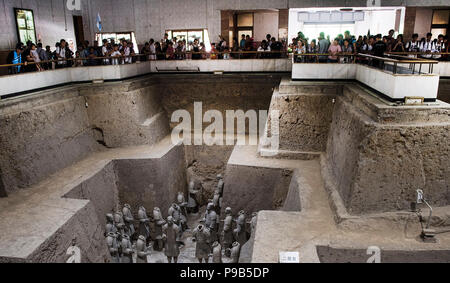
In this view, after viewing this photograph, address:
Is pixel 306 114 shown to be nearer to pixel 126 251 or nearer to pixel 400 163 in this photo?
pixel 400 163

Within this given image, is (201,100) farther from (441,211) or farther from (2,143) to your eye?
(441,211)

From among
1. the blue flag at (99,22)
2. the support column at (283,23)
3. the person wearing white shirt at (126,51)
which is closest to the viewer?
the person wearing white shirt at (126,51)

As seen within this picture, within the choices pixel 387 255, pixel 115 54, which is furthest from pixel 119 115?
pixel 387 255

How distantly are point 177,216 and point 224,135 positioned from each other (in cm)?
402

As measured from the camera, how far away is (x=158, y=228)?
909cm

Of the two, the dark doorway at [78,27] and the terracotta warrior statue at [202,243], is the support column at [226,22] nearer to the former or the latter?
the dark doorway at [78,27]

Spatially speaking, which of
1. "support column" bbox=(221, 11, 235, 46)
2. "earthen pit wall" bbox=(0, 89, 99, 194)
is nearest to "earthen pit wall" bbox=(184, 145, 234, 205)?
"earthen pit wall" bbox=(0, 89, 99, 194)

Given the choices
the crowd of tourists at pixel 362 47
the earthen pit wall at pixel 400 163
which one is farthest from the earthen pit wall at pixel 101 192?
the crowd of tourists at pixel 362 47

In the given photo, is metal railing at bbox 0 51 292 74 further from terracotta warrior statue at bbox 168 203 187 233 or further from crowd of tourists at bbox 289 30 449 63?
terracotta warrior statue at bbox 168 203 187 233

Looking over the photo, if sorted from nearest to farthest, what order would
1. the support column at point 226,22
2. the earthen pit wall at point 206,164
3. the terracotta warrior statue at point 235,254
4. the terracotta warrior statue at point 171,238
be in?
the terracotta warrior statue at point 235,254 < the terracotta warrior statue at point 171,238 < the earthen pit wall at point 206,164 < the support column at point 226,22

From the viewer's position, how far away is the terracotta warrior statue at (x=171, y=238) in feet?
27.5

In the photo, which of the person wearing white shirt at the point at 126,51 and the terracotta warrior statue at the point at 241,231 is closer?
the terracotta warrior statue at the point at 241,231

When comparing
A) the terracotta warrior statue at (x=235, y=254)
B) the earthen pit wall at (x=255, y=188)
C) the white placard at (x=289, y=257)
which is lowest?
the terracotta warrior statue at (x=235, y=254)

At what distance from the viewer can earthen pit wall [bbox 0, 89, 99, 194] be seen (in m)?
7.68
